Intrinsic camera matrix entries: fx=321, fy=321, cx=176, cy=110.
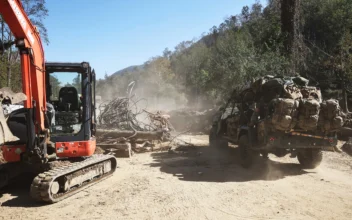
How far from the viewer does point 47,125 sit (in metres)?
6.16

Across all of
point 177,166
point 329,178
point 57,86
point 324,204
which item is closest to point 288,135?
point 329,178

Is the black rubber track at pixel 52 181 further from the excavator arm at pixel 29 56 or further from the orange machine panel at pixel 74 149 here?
the excavator arm at pixel 29 56

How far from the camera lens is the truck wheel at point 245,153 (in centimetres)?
862

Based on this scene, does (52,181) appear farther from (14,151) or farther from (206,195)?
(206,195)

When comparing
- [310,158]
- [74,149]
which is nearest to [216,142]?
[310,158]

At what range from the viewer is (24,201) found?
5.95 m

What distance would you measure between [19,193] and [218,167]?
4988 millimetres

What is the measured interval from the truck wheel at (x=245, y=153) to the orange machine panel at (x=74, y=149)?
13.6ft

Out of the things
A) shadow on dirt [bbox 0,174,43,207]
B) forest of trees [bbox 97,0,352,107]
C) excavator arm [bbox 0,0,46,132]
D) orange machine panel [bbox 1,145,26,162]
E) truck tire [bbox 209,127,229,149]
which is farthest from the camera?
forest of trees [bbox 97,0,352,107]

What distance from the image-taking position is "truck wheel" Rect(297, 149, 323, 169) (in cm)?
848

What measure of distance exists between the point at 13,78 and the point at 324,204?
83.7ft

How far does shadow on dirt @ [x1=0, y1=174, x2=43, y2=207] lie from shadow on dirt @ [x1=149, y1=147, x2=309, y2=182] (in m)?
3.29

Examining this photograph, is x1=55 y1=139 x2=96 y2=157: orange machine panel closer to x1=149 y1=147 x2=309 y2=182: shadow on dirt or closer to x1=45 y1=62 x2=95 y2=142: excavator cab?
x1=45 y1=62 x2=95 y2=142: excavator cab

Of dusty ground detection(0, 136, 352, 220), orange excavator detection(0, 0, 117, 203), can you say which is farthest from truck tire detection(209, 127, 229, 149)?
orange excavator detection(0, 0, 117, 203)
